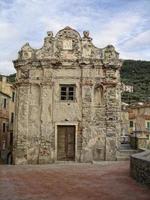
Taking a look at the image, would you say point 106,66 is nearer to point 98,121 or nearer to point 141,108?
point 98,121

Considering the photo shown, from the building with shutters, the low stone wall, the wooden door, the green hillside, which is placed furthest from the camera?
the green hillside

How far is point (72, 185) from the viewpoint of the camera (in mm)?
15203

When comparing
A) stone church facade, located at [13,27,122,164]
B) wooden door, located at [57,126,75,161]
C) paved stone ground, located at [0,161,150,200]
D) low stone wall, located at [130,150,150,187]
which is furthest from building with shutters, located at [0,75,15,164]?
low stone wall, located at [130,150,150,187]

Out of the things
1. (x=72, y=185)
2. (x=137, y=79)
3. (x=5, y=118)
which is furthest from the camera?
(x=137, y=79)

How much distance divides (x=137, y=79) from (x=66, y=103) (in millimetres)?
71262

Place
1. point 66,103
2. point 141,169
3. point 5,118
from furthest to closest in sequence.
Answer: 1. point 5,118
2. point 66,103
3. point 141,169

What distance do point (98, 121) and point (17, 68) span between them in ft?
19.7

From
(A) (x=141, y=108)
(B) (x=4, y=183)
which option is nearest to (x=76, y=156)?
(B) (x=4, y=183)

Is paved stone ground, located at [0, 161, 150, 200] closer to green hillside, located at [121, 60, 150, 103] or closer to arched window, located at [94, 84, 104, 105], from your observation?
arched window, located at [94, 84, 104, 105]

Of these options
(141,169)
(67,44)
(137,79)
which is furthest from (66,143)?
(137,79)

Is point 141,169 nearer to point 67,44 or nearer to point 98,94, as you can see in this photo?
point 98,94

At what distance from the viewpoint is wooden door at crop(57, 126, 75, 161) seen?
25.2 metres

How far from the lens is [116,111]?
25438 mm

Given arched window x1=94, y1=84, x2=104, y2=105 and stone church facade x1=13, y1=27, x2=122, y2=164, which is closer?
stone church facade x1=13, y1=27, x2=122, y2=164
